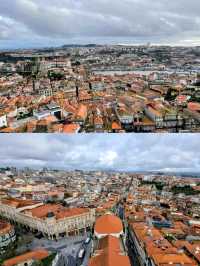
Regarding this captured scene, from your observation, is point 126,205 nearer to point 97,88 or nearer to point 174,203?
point 174,203

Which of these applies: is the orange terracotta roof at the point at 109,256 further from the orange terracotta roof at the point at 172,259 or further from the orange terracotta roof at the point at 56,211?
the orange terracotta roof at the point at 56,211

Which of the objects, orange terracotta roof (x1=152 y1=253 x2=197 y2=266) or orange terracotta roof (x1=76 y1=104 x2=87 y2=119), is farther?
orange terracotta roof (x1=152 y1=253 x2=197 y2=266)

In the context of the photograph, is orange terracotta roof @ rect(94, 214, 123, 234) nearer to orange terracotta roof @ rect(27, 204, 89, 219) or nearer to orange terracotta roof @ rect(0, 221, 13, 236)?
orange terracotta roof @ rect(27, 204, 89, 219)

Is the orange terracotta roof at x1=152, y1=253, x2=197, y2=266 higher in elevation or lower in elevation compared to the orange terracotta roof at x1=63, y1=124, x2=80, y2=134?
lower

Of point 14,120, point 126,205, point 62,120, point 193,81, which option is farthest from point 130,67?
point 126,205

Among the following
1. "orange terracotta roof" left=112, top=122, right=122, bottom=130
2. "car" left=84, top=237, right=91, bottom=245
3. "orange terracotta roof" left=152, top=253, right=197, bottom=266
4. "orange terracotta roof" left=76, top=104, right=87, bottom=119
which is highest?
"orange terracotta roof" left=76, top=104, right=87, bottom=119

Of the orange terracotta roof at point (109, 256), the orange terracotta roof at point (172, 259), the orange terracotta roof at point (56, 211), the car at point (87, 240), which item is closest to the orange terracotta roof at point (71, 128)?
the orange terracotta roof at point (109, 256)

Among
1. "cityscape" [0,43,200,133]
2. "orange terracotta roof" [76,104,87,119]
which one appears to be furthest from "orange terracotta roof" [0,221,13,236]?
"orange terracotta roof" [76,104,87,119]
